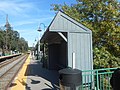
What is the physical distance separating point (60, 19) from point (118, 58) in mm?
5389

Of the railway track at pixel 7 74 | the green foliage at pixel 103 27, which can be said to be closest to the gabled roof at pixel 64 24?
the green foliage at pixel 103 27

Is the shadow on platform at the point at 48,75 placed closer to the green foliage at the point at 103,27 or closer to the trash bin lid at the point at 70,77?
the green foliage at the point at 103,27

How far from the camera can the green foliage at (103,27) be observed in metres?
14.9

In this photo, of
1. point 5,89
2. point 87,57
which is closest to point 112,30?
point 87,57

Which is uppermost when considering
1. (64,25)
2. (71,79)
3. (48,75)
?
(64,25)

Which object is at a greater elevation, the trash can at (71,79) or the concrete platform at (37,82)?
the trash can at (71,79)

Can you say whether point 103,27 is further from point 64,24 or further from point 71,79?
point 71,79

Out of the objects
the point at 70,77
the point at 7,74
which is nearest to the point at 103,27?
the point at 70,77

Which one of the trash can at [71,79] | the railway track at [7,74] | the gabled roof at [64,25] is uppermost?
the gabled roof at [64,25]

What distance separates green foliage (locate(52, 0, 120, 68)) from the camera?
14.9 meters

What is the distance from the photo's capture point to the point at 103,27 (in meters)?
15.8

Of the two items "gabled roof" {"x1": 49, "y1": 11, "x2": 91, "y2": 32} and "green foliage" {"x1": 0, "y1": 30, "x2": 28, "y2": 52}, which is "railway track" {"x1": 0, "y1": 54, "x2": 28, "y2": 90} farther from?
"green foliage" {"x1": 0, "y1": 30, "x2": 28, "y2": 52}


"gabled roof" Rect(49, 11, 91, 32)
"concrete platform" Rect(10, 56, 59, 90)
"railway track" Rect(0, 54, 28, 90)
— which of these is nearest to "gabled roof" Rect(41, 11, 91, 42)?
"gabled roof" Rect(49, 11, 91, 32)

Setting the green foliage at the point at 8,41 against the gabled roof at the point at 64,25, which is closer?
the gabled roof at the point at 64,25
